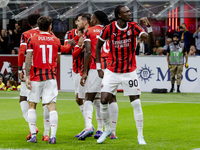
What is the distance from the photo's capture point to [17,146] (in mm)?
8297

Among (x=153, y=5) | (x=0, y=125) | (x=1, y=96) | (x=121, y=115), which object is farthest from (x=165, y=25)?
(x=0, y=125)

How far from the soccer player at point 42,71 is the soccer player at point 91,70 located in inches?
30.5

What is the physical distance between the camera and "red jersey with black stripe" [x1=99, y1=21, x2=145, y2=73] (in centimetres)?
851

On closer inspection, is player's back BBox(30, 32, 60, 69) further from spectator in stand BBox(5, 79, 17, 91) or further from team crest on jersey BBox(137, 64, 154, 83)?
spectator in stand BBox(5, 79, 17, 91)

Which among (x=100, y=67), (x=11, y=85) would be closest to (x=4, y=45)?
(x=11, y=85)

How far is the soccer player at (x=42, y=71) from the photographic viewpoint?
848 cm

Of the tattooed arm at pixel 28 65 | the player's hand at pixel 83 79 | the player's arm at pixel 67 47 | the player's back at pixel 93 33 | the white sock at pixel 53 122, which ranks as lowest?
the white sock at pixel 53 122

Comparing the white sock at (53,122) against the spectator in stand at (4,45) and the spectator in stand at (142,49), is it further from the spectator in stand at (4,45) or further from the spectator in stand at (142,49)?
the spectator in stand at (4,45)

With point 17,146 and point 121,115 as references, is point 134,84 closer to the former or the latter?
point 17,146

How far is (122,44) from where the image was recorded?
27.9ft

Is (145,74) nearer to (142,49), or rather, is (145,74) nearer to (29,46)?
(142,49)

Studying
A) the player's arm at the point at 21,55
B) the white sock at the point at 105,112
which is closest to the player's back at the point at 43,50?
the player's arm at the point at 21,55

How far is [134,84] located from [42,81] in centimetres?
152

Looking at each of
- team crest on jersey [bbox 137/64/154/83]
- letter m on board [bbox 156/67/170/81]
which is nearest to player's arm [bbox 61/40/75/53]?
team crest on jersey [bbox 137/64/154/83]
